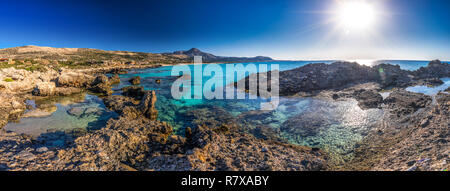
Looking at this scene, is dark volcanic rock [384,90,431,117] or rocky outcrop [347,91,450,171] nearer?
rocky outcrop [347,91,450,171]

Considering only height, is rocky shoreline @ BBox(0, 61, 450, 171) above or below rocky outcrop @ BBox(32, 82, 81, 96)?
below

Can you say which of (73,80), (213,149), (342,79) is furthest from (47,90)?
(342,79)

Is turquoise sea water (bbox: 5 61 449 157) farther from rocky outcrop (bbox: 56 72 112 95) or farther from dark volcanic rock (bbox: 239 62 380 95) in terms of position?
dark volcanic rock (bbox: 239 62 380 95)

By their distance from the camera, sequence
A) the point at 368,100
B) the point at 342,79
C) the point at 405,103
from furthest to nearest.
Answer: the point at 342,79, the point at 368,100, the point at 405,103

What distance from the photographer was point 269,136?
9617 mm

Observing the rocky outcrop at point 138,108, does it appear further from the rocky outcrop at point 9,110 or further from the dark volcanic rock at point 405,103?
the dark volcanic rock at point 405,103

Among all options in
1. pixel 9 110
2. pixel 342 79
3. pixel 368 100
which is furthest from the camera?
pixel 342 79

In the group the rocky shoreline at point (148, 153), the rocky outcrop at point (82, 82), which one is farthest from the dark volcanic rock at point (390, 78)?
the rocky outcrop at point (82, 82)

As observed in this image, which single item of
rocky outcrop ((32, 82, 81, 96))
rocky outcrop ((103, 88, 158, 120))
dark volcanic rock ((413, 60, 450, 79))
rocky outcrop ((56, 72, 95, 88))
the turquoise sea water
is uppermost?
dark volcanic rock ((413, 60, 450, 79))

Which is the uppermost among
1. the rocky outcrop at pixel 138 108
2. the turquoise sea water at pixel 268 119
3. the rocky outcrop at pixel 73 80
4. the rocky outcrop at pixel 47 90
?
the rocky outcrop at pixel 73 80

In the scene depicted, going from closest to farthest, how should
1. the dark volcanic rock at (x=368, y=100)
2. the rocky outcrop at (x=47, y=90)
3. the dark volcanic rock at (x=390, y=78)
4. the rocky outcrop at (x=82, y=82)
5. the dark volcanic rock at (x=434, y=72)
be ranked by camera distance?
the dark volcanic rock at (x=368, y=100)
the rocky outcrop at (x=47, y=90)
the rocky outcrop at (x=82, y=82)
the dark volcanic rock at (x=390, y=78)
the dark volcanic rock at (x=434, y=72)

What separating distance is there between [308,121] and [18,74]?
32.9m

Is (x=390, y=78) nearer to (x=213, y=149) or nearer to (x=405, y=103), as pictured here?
(x=405, y=103)

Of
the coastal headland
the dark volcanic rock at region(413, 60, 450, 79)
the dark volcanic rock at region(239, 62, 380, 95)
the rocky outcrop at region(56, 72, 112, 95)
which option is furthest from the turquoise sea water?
the dark volcanic rock at region(413, 60, 450, 79)
